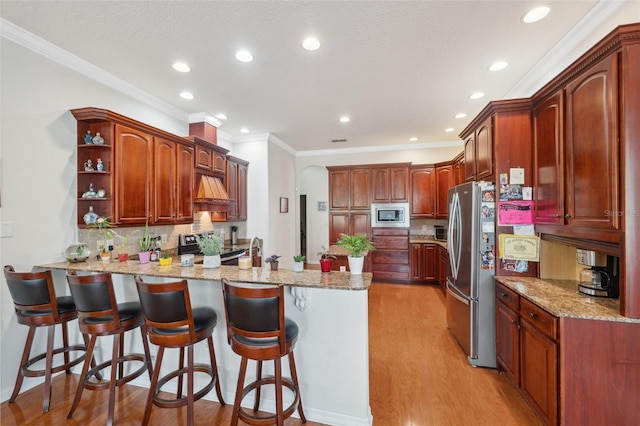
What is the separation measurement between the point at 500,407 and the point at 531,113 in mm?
2427

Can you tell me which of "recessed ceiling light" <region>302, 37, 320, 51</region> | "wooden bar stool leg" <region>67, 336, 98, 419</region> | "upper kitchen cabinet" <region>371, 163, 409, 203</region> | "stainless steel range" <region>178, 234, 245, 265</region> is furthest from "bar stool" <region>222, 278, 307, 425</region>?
"upper kitchen cabinet" <region>371, 163, 409, 203</region>

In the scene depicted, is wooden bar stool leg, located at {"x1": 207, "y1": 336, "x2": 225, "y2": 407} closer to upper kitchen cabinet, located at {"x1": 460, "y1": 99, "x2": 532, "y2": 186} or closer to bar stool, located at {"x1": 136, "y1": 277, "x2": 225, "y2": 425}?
bar stool, located at {"x1": 136, "y1": 277, "x2": 225, "y2": 425}

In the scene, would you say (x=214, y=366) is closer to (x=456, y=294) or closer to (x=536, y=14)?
(x=456, y=294)

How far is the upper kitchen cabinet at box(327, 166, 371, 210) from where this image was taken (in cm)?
577

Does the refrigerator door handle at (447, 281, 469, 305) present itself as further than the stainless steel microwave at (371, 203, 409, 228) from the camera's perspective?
No

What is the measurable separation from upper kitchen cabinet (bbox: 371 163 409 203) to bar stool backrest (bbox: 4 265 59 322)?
194 inches

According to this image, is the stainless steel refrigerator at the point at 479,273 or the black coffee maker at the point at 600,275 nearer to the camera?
the black coffee maker at the point at 600,275

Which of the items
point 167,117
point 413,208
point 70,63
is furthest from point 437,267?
point 70,63

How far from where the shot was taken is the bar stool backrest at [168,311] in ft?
5.37

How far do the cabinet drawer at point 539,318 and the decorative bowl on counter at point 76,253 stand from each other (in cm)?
376

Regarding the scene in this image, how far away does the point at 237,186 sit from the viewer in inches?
189

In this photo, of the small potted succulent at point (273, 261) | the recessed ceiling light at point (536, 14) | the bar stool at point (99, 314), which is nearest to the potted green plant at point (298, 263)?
the small potted succulent at point (273, 261)

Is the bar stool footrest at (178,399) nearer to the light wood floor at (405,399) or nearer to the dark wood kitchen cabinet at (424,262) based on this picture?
the light wood floor at (405,399)

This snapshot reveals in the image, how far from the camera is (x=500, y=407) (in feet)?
6.65
